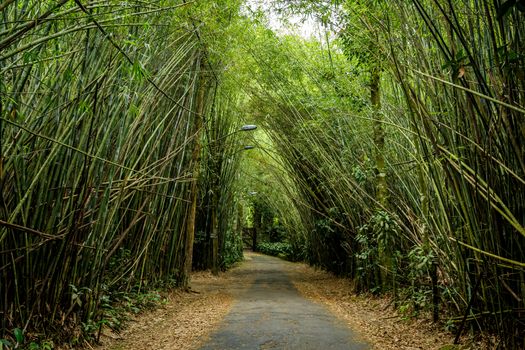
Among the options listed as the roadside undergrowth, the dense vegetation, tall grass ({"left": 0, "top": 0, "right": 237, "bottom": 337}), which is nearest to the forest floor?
the roadside undergrowth

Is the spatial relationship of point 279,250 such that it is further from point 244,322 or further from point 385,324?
point 244,322

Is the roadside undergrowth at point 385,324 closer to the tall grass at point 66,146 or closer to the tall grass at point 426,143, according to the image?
the tall grass at point 426,143

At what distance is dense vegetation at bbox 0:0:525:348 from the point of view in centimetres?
222

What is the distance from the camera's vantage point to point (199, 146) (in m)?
6.46

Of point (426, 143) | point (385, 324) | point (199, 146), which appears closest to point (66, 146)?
point (426, 143)

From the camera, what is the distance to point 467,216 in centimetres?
259

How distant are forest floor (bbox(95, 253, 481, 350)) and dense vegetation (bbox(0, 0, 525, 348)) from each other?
213 mm

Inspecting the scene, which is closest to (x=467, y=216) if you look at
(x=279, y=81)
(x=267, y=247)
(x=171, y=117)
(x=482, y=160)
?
(x=482, y=160)

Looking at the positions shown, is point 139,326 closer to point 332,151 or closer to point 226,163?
point 332,151

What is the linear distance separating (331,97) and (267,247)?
15028 millimetres

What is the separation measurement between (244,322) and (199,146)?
3.18m

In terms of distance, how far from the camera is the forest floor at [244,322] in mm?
3328

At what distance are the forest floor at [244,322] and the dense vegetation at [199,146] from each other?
213mm

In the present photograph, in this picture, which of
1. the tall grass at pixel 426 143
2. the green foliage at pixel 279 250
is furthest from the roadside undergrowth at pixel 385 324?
the green foliage at pixel 279 250
